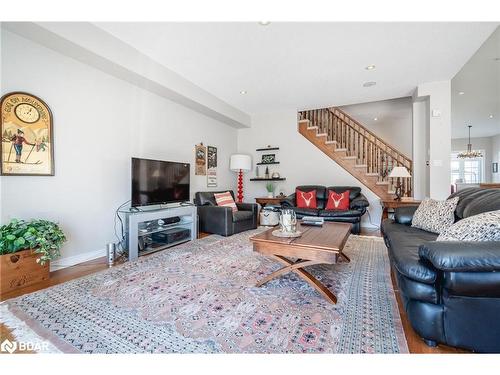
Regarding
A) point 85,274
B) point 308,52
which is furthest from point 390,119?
point 85,274

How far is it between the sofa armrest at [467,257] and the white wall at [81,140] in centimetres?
341

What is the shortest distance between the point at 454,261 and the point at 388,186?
4259 millimetres

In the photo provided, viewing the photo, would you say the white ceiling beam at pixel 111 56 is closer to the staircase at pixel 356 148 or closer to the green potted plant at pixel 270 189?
the green potted plant at pixel 270 189

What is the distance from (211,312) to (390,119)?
7031 millimetres

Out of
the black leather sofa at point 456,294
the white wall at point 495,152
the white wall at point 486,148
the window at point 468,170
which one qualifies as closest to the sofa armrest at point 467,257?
→ the black leather sofa at point 456,294

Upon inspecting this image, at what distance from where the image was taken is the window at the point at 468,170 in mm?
8914

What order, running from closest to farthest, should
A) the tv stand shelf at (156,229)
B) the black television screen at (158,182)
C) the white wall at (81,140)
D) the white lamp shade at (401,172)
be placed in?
1. the white wall at (81,140)
2. the tv stand shelf at (156,229)
3. the black television screen at (158,182)
4. the white lamp shade at (401,172)

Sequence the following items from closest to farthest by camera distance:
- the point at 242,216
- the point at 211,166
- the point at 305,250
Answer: the point at 305,250
the point at 242,216
the point at 211,166

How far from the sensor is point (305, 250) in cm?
186

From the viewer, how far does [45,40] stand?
2.39 meters

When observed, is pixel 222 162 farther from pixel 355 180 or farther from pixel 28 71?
pixel 28 71

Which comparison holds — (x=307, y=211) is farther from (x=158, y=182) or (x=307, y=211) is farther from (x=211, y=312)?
(x=211, y=312)

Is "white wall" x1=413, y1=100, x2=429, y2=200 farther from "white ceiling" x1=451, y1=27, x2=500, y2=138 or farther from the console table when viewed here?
the console table
